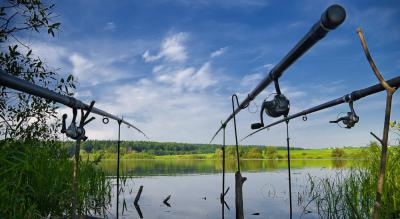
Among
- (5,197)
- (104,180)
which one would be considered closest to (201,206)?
(104,180)

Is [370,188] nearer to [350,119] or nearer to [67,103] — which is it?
[350,119]

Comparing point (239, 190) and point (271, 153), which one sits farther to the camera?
point (271, 153)

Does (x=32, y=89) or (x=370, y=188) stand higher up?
(x=32, y=89)

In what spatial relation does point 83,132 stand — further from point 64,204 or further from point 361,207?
point 361,207

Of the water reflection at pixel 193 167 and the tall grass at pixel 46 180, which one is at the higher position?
the tall grass at pixel 46 180

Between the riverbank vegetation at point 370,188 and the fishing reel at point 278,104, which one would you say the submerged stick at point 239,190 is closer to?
the fishing reel at point 278,104

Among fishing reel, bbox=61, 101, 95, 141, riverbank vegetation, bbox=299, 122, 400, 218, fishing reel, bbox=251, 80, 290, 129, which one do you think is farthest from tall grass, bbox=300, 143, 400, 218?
fishing reel, bbox=61, 101, 95, 141

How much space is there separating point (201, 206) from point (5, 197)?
34.3 feet

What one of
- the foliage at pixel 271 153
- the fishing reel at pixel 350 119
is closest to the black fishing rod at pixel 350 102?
the fishing reel at pixel 350 119

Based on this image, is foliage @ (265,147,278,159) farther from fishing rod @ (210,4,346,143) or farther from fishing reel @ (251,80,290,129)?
fishing rod @ (210,4,346,143)

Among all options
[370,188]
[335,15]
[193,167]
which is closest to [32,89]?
[335,15]

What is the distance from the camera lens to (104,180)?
10859mm

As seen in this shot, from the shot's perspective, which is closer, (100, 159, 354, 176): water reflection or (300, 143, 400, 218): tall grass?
(300, 143, 400, 218): tall grass

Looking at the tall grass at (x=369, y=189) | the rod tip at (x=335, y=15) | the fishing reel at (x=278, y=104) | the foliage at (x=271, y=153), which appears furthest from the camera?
the foliage at (x=271, y=153)
